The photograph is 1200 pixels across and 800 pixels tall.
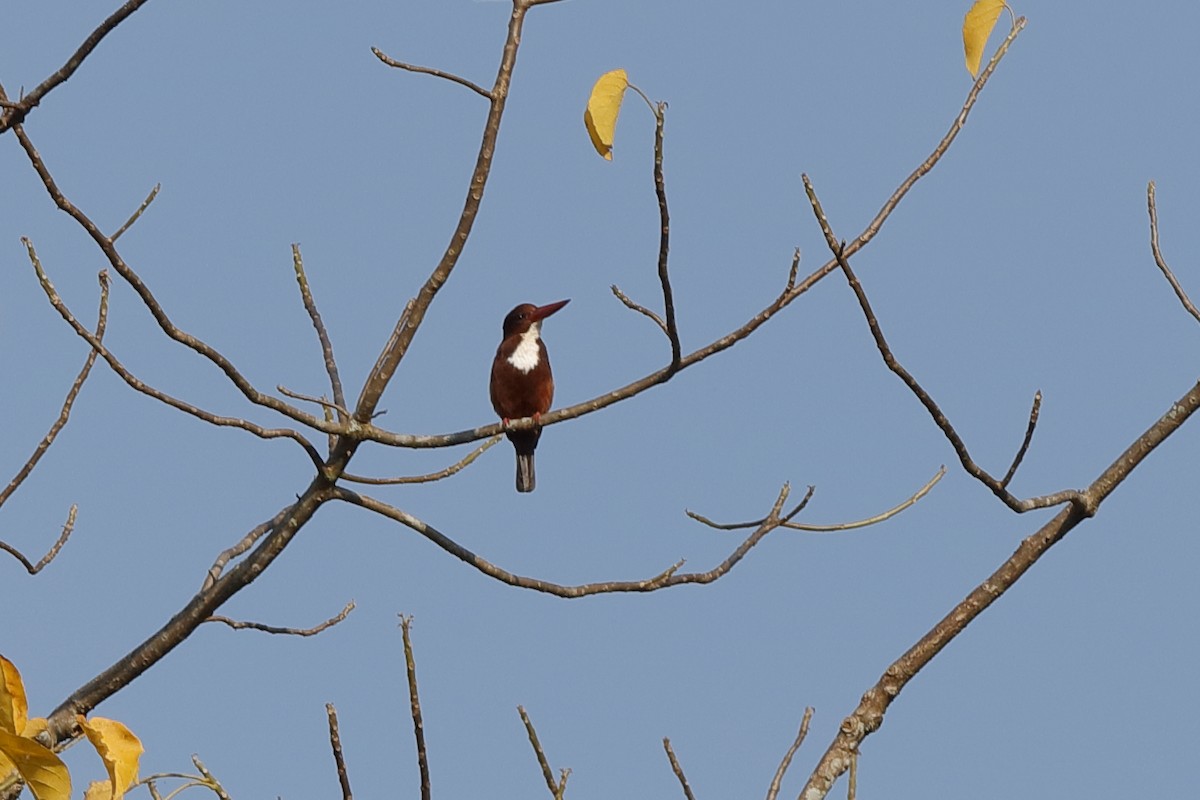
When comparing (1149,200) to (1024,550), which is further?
(1149,200)

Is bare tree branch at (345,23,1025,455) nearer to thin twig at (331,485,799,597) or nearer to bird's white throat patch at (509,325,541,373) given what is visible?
thin twig at (331,485,799,597)

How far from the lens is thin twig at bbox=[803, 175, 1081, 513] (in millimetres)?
2650

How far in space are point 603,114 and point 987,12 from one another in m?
0.83

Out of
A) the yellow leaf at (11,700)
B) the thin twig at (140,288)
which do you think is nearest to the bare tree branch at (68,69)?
the thin twig at (140,288)

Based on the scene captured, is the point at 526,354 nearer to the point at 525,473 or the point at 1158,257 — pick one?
the point at 525,473

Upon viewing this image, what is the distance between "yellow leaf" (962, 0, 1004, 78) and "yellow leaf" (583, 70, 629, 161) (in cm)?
72

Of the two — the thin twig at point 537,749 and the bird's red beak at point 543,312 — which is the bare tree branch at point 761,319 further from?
the bird's red beak at point 543,312

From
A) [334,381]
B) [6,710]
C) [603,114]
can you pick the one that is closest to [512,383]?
Answer: [334,381]

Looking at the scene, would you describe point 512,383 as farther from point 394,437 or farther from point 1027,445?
point 1027,445

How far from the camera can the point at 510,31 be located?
3.50 metres

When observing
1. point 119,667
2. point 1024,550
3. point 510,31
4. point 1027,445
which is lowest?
point 1024,550

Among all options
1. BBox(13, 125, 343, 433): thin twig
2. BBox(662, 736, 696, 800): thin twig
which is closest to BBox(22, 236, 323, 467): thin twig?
BBox(13, 125, 343, 433): thin twig

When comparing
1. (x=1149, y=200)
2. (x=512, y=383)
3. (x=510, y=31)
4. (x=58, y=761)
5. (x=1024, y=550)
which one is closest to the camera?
(x=58, y=761)

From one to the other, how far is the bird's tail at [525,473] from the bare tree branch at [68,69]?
410 cm
